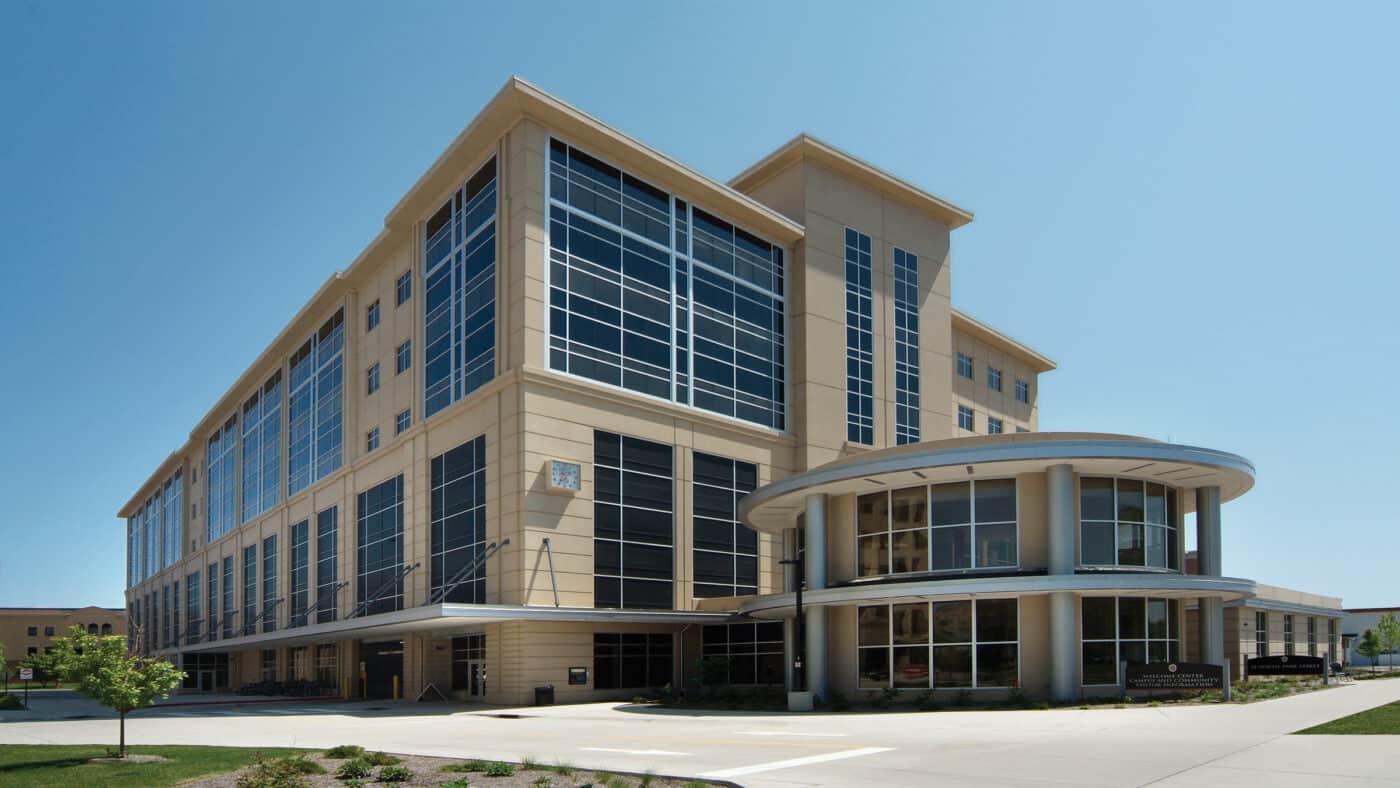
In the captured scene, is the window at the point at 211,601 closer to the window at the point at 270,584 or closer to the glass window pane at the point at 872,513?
the window at the point at 270,584

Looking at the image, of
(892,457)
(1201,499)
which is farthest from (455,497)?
(1201,499)

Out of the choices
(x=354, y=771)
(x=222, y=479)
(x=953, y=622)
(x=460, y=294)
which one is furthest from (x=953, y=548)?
(x=222, y=479)

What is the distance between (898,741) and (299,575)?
53.8 meters

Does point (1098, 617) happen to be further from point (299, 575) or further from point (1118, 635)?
point (299, 575)

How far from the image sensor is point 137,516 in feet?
426

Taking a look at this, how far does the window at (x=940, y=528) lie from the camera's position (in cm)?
3038

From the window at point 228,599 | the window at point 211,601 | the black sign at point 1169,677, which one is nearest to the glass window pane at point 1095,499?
the black sign at point 1169,677

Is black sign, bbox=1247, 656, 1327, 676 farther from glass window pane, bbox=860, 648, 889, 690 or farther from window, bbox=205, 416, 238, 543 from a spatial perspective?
window, bbox=205, 416, 238, 543

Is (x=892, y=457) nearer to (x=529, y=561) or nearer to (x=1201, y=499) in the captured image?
(x=1201, y=499)

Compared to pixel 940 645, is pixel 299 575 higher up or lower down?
lower down

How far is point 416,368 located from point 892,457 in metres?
27.9

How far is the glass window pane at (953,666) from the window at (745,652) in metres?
13.2

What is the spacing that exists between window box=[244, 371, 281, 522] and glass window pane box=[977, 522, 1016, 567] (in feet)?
176

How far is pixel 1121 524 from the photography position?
30.5 meters
